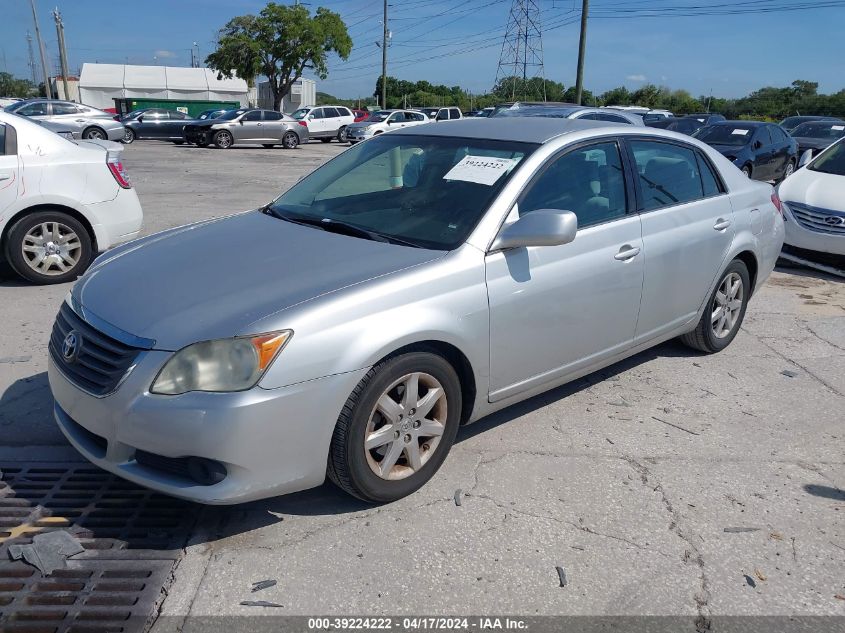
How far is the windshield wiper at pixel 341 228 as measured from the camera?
11.7ft

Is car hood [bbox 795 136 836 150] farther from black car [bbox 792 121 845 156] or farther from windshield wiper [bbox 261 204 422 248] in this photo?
windshield wiper [bbox 261 204 422 248]

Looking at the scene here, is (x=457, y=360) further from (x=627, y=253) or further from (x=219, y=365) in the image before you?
(x=627, y=253)

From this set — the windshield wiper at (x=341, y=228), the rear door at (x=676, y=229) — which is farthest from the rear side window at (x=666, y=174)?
the windshield wiper at (x=341, y=228)

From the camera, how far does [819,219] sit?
8.01 metres

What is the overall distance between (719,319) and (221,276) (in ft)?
11.8

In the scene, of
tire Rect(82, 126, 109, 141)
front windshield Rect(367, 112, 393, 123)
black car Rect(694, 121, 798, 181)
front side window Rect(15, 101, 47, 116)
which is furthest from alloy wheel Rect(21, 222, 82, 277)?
front windshield Rect(367, 112, 393, 123)

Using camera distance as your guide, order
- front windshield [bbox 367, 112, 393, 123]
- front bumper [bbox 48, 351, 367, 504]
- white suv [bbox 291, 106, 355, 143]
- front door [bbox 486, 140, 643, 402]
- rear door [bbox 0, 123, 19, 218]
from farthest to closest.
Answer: white suv [bbox 291, 106, 355, 143]
front windshield [bbox 367, 112, 393, 123]
rear door [bbox 0, 123, 19, 218]
front door [bbox 486, 140, 643, 402]
front bumper [bbox 48, 351, 367, 504]

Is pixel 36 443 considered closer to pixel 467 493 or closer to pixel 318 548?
pixel 318 548

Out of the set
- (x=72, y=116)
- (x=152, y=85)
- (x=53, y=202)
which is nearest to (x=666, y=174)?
(x=53, y=202)

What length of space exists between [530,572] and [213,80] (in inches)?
3100

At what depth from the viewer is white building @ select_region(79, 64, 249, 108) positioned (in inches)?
2854

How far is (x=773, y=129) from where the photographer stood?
53.5 ft

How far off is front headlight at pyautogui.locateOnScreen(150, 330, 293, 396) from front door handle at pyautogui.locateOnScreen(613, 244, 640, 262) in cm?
207

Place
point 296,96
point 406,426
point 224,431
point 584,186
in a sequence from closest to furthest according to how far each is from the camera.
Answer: point 224,431 < point 406,426 < point 584,186 < point 296,96
